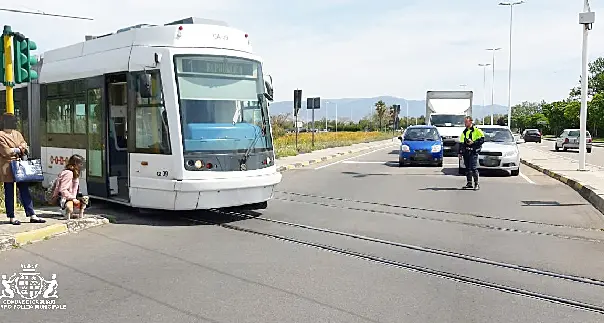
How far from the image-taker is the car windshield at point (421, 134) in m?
26.0

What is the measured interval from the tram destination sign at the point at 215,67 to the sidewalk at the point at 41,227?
291cm

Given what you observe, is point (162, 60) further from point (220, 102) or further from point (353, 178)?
point (353, 178)

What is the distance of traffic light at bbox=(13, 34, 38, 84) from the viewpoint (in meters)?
9.91

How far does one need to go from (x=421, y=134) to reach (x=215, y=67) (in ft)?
55.4

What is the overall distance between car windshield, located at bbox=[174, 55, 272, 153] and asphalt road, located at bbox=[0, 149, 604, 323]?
140 cm

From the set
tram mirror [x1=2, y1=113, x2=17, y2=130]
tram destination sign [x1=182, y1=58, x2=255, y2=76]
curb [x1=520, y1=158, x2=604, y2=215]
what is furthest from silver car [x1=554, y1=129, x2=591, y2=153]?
tram mirror [x1=2, y1=113, x2=17, y2=130]

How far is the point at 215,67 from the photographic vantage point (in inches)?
423

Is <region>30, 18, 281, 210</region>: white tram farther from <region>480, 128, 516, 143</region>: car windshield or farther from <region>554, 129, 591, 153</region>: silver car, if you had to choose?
<region>554, 129, 591, 153</region>: silver car

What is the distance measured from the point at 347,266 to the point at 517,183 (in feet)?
41.3

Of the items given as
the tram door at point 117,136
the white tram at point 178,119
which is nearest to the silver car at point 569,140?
the white tram at point 178,119

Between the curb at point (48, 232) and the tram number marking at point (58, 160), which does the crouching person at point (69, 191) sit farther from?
the tram number marking at point (58, 160)

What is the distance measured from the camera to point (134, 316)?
5.66 m

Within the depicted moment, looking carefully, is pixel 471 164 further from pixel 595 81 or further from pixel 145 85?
pixel 595 81

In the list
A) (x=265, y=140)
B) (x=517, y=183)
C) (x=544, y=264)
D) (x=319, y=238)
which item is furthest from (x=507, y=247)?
(x=517, y=183)
